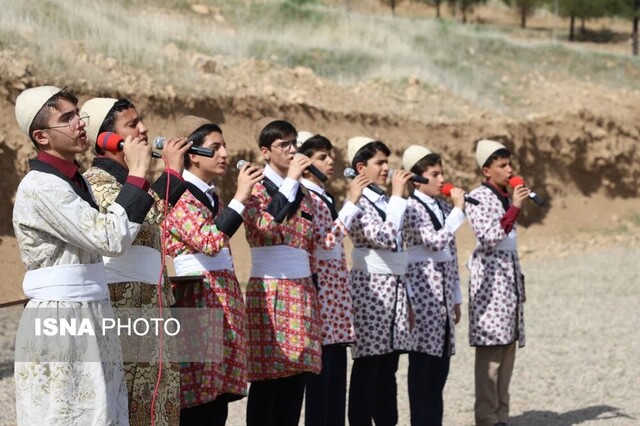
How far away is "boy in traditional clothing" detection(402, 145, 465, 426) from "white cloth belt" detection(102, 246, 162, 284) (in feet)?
9.03

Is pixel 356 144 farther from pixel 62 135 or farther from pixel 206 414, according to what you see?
pixel 62 135

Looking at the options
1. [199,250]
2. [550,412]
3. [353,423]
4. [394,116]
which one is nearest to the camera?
[199,250]

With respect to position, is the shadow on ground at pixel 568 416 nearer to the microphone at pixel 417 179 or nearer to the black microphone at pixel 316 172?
the microphone at pixel 417 179

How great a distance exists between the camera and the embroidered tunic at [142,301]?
494 cm

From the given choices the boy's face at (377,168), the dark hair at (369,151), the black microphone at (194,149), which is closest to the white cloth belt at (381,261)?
the boy's face at (377,168)

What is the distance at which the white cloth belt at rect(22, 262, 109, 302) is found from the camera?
175 inches

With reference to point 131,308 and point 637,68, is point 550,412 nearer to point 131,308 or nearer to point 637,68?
point 131,308

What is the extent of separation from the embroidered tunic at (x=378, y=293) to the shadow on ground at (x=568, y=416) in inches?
70.1

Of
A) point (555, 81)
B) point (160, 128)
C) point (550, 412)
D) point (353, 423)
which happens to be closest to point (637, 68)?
point (555, 81)

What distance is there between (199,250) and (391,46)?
64.2 feet

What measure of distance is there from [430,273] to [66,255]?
3.67 meters

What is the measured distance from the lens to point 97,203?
4891 mm

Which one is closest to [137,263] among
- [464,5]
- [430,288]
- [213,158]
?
[213,158]

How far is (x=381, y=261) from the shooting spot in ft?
24.0
